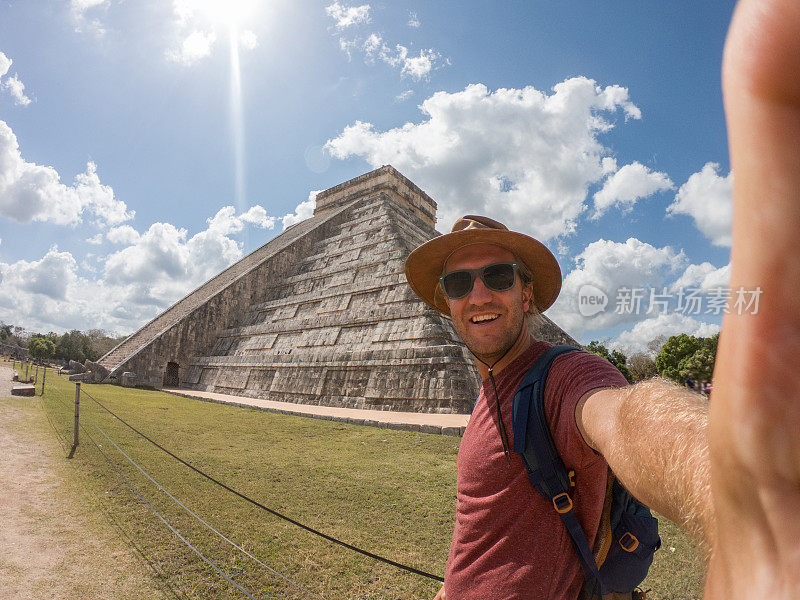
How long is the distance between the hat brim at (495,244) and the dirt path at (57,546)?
9.35 ft

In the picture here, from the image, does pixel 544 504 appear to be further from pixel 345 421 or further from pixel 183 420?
pixel 183 420

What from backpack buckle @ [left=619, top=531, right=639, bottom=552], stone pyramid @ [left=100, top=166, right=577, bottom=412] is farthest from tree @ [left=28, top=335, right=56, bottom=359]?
backpack buckle @ [left=619, top=531, right=639, bottom=552]

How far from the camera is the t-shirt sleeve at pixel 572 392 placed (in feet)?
3.58

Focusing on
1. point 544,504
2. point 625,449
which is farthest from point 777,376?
point 544,504

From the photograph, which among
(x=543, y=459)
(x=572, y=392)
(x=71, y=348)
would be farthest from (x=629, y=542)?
(x=71, y=348)

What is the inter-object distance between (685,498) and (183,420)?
9.71m

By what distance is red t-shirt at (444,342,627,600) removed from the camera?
1.13 m

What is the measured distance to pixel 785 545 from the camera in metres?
0.33

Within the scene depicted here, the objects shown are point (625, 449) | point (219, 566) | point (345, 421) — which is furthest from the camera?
point (345, 421)

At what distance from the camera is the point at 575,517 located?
3.85 ft

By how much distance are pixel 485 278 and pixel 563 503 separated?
78 cm

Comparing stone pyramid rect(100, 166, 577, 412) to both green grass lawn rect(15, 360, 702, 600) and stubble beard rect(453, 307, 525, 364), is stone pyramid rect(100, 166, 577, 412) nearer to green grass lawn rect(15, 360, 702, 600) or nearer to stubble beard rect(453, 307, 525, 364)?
green grass lawn rect(15, 360, 702, 600)

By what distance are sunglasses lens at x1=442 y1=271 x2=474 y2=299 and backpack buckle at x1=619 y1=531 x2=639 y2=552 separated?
90 cm

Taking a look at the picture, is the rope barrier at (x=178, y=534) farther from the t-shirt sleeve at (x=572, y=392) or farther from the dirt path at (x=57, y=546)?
the t-shirt sleeve at (x=572, y=392)
